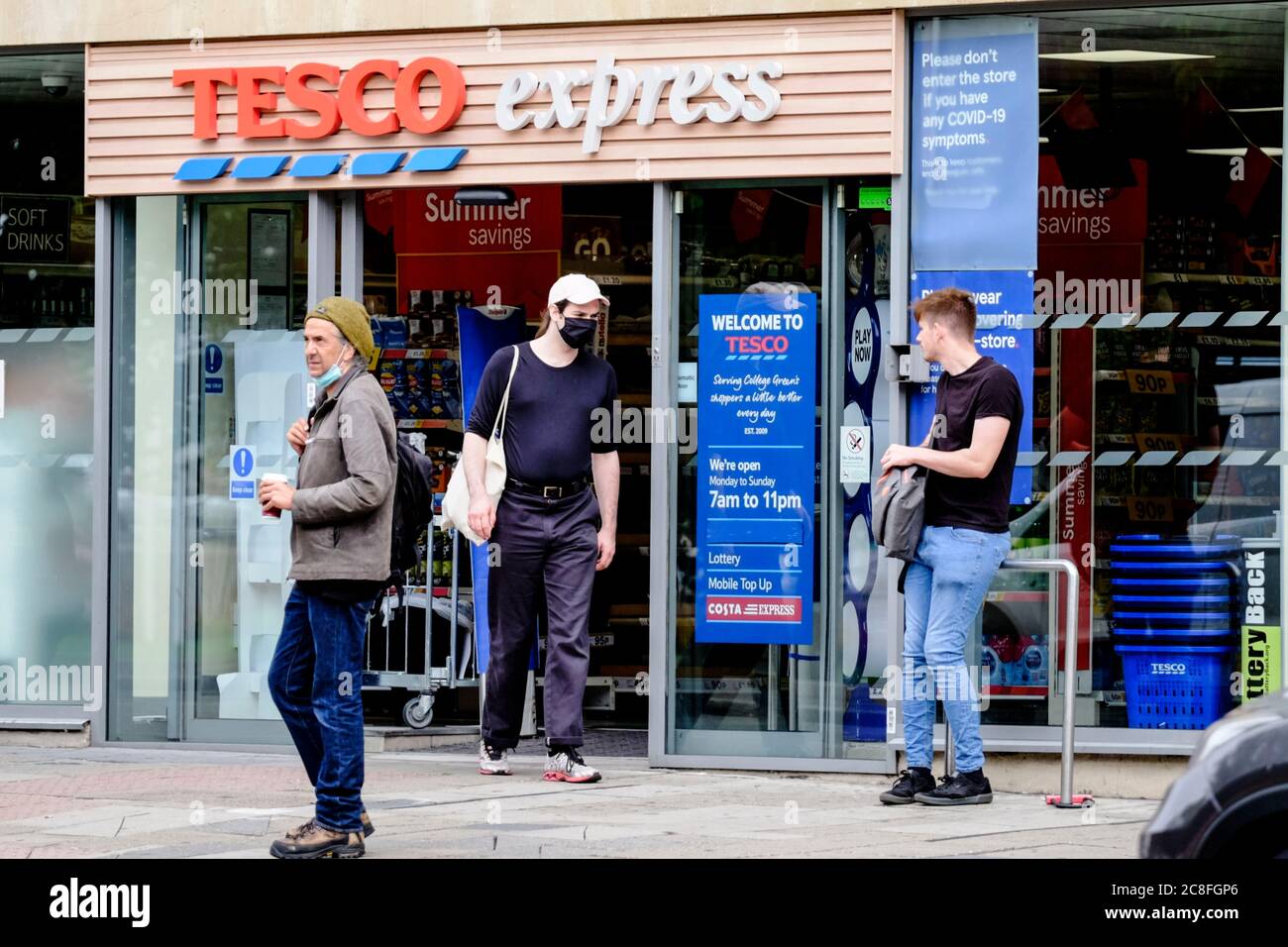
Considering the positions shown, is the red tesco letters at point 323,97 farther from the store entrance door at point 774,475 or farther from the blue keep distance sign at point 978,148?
the blue keep distance sign at point 978,148

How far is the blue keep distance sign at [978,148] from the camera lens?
9.46m

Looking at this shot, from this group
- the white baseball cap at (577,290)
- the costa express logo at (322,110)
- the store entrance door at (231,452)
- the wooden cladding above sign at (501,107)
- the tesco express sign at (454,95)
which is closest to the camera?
the white baseball cap at (577,290)

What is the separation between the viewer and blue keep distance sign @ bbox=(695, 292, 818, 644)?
32.2 ft

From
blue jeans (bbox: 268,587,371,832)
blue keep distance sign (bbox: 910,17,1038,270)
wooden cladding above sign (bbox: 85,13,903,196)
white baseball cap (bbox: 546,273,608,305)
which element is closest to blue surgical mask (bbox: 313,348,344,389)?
blue jeans (bbox: 268,587,371,832)

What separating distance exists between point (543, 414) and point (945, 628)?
2094 millimetres

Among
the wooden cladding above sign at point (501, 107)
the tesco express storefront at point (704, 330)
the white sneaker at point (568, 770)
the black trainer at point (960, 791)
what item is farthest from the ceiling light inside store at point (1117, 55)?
the white sneaker at point (568, 770)

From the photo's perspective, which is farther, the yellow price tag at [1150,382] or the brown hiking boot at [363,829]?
the yellow price tag at [1150,382]

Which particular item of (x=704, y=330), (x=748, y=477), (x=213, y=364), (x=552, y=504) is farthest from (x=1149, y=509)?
(x=213, y=364)

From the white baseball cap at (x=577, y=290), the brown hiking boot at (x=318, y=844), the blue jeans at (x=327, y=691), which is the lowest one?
the brown hiking boot at (x=318, y=844)

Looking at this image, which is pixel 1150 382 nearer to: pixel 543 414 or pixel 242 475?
pixel 543 414

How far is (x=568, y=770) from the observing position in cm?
923

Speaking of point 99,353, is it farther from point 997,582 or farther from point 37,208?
point 997,582

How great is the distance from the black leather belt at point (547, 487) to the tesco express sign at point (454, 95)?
178cm
